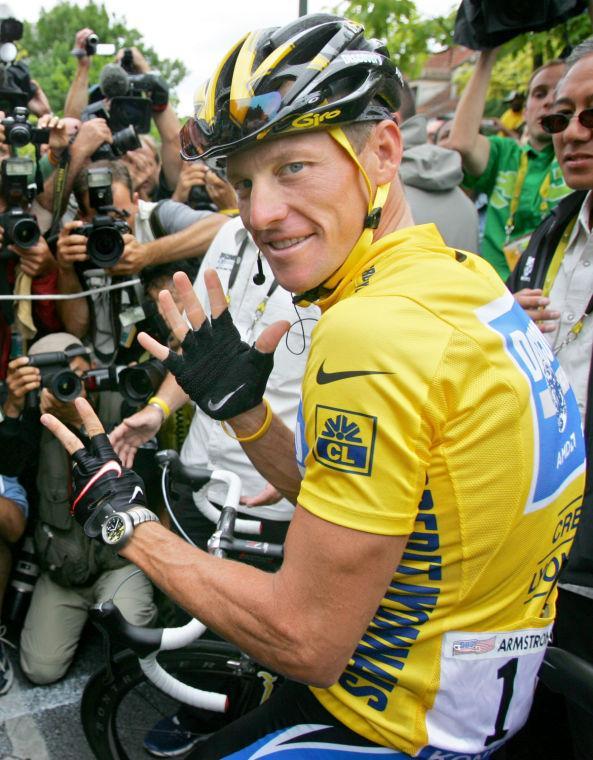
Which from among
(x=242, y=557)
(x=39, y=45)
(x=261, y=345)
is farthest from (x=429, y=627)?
(x=39, y=45)

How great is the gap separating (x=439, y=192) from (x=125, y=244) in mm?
1640

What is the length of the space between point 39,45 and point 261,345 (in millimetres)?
62589

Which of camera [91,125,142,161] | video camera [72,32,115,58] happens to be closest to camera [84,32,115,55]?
video camera [72,32,115,58]

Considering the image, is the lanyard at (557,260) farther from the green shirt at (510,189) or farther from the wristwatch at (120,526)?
the wristwatch at (120,526)

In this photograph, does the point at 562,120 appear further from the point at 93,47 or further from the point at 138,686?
the point at 93,47

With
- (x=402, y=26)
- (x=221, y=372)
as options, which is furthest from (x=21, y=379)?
(x=402, y=26)

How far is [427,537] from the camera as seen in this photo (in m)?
1.25

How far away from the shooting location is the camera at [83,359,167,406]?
3.21 meters

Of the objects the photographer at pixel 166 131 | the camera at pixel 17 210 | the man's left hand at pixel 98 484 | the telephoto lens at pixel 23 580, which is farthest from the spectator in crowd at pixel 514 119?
the man's left hand at pixel 98 484

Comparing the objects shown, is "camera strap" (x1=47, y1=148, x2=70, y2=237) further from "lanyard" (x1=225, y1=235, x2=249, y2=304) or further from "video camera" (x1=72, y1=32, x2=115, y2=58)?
"video camera" (x1=72, y1=32, x2=115, y2=58)

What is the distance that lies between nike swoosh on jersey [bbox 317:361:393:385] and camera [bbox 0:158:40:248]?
254 centimetres

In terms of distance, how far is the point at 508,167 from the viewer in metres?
4.04

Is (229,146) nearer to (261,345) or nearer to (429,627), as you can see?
(261,345)

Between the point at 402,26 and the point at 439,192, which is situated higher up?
the point at 402,26
